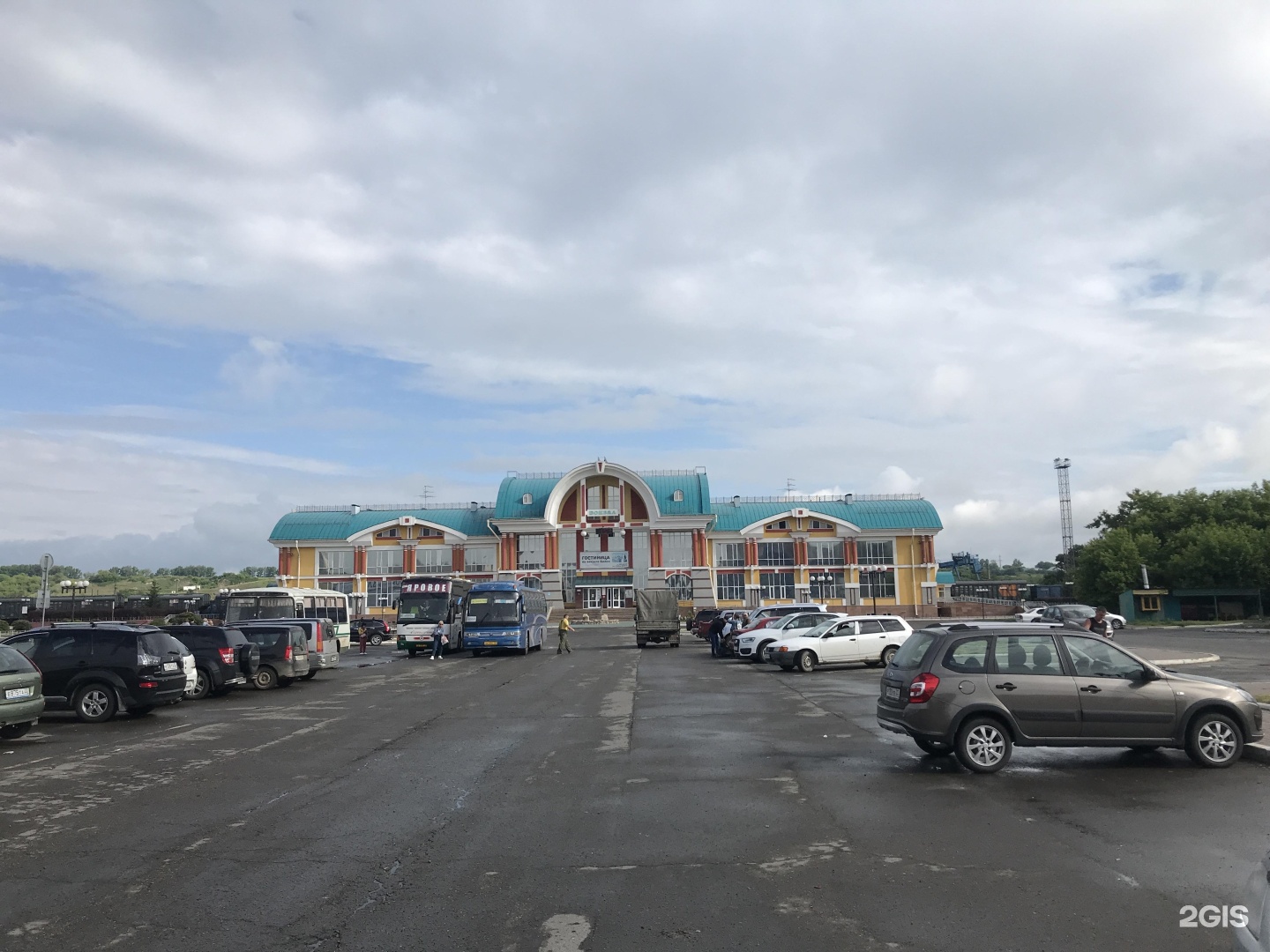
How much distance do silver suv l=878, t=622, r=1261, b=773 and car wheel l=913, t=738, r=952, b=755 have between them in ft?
0.29

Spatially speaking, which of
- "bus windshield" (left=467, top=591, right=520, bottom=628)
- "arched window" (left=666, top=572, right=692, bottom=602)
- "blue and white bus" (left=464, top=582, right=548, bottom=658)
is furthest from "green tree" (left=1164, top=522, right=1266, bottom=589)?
"bus windshield" (left=467, top=591, right=520, bottom=628)

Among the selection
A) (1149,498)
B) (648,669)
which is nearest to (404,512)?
(648,669)

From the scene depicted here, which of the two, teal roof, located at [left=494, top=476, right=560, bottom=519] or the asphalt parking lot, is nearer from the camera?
the asphalt parking lot

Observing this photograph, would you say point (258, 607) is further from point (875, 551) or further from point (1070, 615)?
point (875, 551)

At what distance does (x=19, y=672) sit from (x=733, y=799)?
36.0 ft

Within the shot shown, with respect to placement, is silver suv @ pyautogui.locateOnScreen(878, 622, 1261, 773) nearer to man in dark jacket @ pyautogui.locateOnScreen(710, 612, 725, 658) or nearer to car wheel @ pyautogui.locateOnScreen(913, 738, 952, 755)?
car wheel @ pyautogui.locateOnScreen(913, 738, 952, 755)

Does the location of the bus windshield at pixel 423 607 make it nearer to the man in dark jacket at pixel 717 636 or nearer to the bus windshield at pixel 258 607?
the bus windshield at pixel 258 607

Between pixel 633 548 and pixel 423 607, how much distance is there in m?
36.3

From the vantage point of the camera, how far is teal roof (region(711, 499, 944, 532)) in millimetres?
80625

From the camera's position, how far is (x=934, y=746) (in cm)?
1109

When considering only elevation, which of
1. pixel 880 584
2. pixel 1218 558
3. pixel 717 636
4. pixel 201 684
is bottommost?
pixel 717 636

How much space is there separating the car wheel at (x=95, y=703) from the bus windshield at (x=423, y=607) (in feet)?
90.0

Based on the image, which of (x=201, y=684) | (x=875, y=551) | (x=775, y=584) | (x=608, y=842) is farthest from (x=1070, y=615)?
(x=775, y=584)

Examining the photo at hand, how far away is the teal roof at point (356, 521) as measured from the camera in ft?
270
